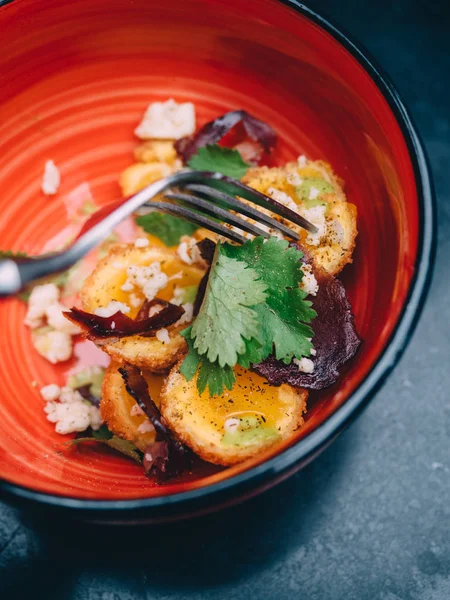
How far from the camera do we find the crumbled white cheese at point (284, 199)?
1.10 meters

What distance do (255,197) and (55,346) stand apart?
462 millimetres

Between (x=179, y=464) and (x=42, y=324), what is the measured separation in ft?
1.33

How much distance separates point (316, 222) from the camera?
1.08 meters

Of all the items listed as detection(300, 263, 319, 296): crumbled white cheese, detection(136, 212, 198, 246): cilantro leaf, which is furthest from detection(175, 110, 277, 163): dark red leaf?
detection(300, 263, 319, 296): crumbled white cheese

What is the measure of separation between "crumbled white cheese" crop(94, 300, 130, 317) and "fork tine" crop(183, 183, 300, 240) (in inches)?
9.1

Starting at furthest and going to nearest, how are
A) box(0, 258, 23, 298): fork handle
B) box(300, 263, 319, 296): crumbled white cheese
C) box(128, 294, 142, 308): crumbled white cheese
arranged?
box(128, 294, 142, 308): crumbled white cheese → box(300, 263, 319, 296): crumbled white cheese → box(0, 258, 23, 298): fork handle

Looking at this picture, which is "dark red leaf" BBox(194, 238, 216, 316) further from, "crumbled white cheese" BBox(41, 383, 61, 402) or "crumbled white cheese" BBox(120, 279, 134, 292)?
"crumbled white cheese" BBox(41, 383, 61, 402)

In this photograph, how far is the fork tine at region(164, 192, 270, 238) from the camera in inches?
41.5

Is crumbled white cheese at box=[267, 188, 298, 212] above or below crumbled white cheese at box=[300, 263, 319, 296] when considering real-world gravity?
above

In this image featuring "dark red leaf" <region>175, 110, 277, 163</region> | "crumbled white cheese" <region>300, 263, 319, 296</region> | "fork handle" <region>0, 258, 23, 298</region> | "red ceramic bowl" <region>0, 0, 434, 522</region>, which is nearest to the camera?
"fork handle" <region>0, 258, 23, 298</region>

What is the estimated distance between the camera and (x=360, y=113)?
1112 millimetres

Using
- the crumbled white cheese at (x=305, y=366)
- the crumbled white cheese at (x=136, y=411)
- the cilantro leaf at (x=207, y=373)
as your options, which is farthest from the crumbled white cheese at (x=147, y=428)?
the crumbled white cheese at (x=305, y=366)

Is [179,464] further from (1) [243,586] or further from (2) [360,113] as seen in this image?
(2) [360,113]

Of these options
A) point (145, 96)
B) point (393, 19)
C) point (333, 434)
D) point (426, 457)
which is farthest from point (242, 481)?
point (393, 19)
